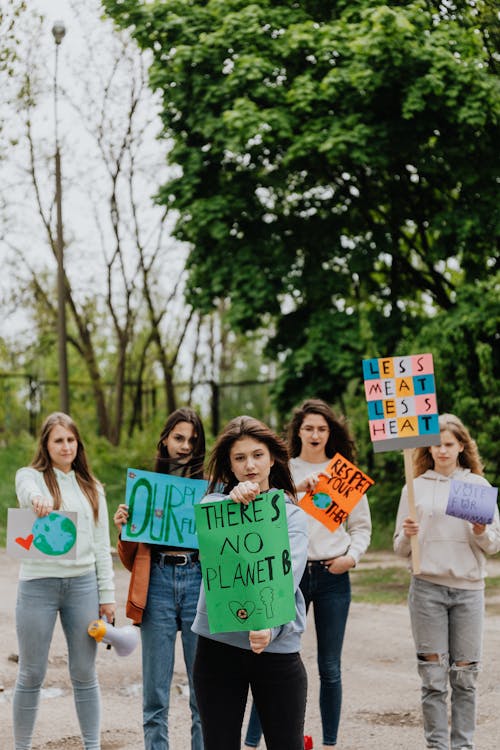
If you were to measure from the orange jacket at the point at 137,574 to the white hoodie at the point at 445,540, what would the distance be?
1399 millimetres

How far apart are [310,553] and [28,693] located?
A: 65.4 inches

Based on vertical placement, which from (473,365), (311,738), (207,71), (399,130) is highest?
(207,71)

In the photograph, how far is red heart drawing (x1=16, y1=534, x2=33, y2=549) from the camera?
527cm

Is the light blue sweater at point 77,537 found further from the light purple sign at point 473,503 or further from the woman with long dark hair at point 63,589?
the light purple sign at point 473,503

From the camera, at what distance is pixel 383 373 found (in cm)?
623

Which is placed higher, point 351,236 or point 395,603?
point 351,236

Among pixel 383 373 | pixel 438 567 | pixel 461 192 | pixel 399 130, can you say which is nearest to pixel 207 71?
pixel 399 130

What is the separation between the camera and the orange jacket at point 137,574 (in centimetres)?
511

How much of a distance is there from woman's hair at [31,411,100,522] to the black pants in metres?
1.91

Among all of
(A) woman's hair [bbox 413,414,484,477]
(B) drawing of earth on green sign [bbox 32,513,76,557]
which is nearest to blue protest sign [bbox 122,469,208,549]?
(B) drawing of earth on green sign [bbox 32,513,76,557]

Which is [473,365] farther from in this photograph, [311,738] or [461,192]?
[311,738]

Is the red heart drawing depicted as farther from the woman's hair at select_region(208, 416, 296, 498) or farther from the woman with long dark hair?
the woman's hair at select_region(208, 416, 296, 498)

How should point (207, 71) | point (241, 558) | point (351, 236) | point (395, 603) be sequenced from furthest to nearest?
1. point (351, 236)
2. point (207, 71)
3. point (395, 603)
4. point (241, 558)

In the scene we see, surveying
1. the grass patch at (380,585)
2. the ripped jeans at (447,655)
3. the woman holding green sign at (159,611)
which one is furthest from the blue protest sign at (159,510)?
the grass patch at (380,585)
